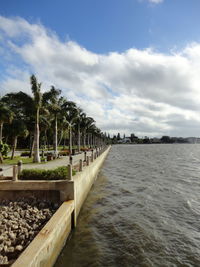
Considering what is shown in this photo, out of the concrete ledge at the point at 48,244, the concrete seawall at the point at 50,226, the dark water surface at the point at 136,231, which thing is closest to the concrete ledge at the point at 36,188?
the concrete seawall at the point at 50,226

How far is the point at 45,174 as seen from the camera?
1208cm

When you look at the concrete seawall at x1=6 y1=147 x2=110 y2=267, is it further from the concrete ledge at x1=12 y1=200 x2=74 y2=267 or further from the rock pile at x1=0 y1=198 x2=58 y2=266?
the rock pile at x1=0 y1=198 x2=58 y2=266

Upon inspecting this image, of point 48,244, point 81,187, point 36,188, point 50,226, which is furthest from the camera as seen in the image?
point 81,187

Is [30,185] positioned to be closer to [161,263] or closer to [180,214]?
[161,263]

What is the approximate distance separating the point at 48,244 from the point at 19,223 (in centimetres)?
220

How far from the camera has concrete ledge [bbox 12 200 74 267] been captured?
531 cm

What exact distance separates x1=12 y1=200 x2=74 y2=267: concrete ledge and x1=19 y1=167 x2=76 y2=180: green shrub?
8.38 feet

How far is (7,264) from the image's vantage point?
5.38 m

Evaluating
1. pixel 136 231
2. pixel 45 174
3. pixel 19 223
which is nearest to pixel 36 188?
pixel 45 174

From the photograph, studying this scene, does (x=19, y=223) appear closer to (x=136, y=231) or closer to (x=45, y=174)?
(x=45, y=174)

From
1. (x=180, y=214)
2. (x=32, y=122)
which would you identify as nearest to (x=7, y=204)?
(x=180, y=214)

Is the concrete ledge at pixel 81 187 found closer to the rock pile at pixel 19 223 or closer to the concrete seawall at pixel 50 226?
the concrete seawall at pixel 50 226

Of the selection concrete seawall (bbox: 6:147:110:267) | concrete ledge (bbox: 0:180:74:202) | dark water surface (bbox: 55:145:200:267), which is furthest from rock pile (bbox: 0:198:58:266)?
dark water surface (bbox: 55:145:200:267)

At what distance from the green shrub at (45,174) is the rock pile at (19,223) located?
175 cm
